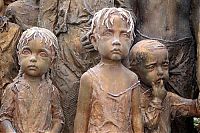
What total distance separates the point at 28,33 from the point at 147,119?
3.40 ft

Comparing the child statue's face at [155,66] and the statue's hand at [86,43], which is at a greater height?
the statue's hand at [86,43]

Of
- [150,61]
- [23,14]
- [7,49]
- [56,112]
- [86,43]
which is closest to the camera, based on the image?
[56,112]

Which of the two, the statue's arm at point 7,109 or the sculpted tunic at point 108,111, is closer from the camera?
the sculpted tunic at point 108,111

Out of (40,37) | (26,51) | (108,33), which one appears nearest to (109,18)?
(108,33)

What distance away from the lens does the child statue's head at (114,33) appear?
4.79 m

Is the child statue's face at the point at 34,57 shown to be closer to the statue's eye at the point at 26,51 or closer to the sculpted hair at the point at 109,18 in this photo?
the statue's eye at the point at 26,51

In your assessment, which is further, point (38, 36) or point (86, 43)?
point (86, 43)

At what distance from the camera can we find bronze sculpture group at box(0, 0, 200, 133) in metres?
4.83

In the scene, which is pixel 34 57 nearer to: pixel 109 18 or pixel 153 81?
pixel 109 18

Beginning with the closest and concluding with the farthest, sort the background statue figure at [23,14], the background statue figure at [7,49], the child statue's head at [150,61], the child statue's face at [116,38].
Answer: the child statue's face at [116,38], the child statue's head at [150,61], the background statue figure at [7,49], the background statue figure at [23,14]

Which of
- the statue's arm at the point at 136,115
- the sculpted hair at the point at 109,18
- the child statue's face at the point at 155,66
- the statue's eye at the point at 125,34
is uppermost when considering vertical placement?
the sculpted hair at the point at 109,18

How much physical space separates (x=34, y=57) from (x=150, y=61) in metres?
0.86

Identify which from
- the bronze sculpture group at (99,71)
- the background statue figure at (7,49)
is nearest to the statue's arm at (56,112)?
the bronze sculpture group at (99,71)

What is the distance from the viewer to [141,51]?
5.25 metres
